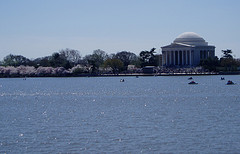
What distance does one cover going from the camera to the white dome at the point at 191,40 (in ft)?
563

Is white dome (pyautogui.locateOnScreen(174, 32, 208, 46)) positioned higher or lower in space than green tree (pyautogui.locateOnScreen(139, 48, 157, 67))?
higher

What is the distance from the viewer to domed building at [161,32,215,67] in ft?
547

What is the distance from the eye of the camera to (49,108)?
159ft

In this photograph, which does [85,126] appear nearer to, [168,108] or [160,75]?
[168,108]

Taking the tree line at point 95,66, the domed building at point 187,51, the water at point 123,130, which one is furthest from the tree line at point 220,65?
the water at point 123,130

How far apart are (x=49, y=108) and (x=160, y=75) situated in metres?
97.8

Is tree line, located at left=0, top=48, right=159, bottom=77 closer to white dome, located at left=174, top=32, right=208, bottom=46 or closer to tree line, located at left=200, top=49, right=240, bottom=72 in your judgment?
white dome, located at left=174, top=32, right=208, bottom=46

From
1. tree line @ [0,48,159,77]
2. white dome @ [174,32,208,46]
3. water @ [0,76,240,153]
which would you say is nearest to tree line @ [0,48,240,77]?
tree line @ [0,48,159,77]

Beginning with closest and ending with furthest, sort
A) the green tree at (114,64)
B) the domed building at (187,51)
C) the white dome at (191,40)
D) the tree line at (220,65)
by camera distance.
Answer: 1. the tree line at (220,65)
2. the green tree at (114,64)
3. the domed building at (187,51)
4. the white dome at (191,40)

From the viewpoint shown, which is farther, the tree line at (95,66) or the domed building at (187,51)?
the domed building at (187,51)

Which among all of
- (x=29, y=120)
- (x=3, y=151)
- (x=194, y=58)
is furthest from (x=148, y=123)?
(x=194, y=58)

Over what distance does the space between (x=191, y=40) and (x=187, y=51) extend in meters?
7.23

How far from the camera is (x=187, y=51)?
16638 centimetres

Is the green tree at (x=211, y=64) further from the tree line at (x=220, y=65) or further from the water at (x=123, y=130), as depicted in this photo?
the water at (x=123, y=130)
